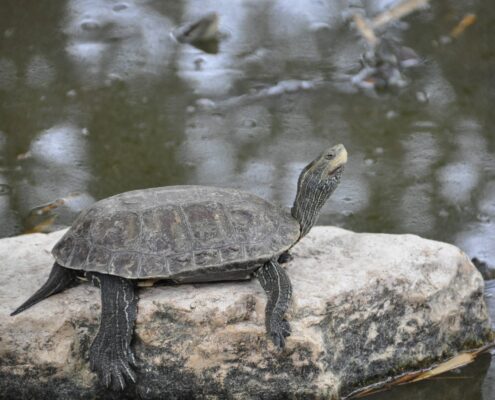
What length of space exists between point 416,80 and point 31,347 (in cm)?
527

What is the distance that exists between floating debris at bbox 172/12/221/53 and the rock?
4.75 meters

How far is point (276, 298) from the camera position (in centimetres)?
396

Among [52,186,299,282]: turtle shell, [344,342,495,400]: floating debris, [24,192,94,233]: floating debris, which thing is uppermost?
[52,186,299,282]: turtle shell

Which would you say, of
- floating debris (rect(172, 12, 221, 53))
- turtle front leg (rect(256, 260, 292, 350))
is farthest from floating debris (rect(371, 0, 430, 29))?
turtle front leg (rect(256, 260, 292, 350))

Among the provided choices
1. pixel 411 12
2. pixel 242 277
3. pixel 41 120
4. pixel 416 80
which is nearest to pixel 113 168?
pixel 41 120

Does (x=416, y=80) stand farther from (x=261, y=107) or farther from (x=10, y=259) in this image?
(x=10, y=259)

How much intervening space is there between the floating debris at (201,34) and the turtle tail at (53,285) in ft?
15.7

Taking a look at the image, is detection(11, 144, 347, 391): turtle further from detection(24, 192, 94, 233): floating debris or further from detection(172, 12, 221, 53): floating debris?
detection(172, 12, 221, 53): floating debris

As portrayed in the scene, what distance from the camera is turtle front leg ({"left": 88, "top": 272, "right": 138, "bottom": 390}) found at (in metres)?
3.88

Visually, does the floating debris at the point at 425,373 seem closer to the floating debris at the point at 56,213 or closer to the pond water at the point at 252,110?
the pond water at the point at 252,110

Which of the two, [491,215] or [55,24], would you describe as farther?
[55,24]

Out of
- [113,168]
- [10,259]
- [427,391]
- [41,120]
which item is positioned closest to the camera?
[427,391]

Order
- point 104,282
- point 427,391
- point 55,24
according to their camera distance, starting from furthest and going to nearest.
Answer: point 55,24 → point 427,391 → point 104,282

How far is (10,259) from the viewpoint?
467cm
